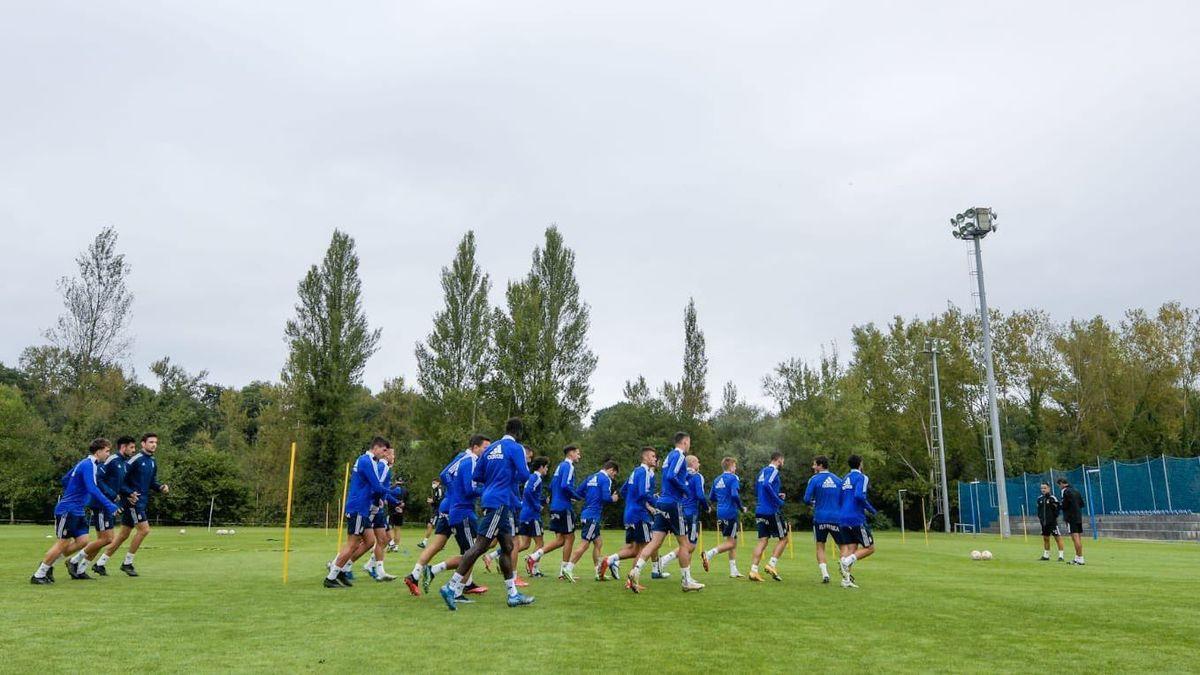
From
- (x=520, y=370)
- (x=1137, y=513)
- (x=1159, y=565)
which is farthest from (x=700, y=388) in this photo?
(x=1159, y=565)

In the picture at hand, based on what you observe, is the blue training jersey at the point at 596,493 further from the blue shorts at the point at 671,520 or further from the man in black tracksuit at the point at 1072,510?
the man in black tracksuit at the point at 1072,510

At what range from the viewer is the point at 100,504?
38.8 ft

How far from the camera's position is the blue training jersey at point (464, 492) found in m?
10.0

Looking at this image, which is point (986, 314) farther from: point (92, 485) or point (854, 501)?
point (92, 485)

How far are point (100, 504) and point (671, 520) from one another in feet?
27.2

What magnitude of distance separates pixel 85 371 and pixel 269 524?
14436 mm

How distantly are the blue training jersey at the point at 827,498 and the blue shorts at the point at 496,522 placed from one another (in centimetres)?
555

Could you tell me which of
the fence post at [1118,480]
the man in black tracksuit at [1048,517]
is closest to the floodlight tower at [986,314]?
the fence post at [1118,480]

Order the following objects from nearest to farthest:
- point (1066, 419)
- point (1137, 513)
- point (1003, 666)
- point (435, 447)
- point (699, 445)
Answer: point (1003, 666), point (1137, 513), point (435, 447), point (699, 445), point (1066, 419)

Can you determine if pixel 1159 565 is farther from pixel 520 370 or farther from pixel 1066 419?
pixel 1066 419

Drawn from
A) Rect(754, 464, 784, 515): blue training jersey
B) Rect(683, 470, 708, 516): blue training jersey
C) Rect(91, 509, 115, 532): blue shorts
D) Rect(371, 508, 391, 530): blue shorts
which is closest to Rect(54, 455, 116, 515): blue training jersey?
Rect(91, 509, 115, 532): blue shorts

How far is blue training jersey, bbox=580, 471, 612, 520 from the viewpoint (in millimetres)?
14094

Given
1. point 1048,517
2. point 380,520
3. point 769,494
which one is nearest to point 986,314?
point 1048,517

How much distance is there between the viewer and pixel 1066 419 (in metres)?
57.7
